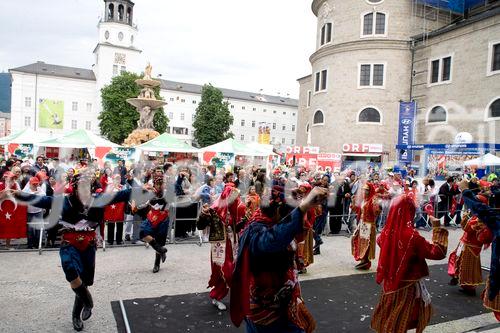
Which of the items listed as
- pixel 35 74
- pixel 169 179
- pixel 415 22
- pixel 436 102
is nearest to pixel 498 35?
pixel 436 102

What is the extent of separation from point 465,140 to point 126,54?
65.7 metres

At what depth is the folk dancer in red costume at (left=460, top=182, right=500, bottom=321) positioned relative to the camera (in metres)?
4.48

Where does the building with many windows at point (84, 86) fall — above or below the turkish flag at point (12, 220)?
above

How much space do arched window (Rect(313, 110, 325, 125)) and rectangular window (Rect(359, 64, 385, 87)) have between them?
208 inches

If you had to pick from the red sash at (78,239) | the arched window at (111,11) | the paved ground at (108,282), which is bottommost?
the paved ground at (108,282)

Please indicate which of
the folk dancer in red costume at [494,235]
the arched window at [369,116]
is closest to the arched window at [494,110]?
the arched window at [369,116]

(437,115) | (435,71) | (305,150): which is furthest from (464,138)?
(305,150)

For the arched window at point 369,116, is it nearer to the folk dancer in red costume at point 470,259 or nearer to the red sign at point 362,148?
the red sign at point 362,148

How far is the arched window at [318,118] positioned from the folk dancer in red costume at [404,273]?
123 feet

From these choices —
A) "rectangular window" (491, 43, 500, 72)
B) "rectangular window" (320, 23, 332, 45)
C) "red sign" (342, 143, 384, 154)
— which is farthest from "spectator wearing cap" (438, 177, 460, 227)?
"rectangular window" (320, 23, 332, 45)

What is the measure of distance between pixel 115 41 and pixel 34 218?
73593 mm

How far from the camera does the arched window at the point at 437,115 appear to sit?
33.9 m

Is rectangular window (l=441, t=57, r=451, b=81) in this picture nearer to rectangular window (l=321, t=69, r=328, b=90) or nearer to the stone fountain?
rectangular window (l=321, t=69, r=328, b=90)

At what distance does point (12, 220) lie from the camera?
28.9 feet
